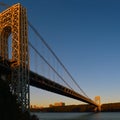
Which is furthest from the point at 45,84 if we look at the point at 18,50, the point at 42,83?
the point at 18,50

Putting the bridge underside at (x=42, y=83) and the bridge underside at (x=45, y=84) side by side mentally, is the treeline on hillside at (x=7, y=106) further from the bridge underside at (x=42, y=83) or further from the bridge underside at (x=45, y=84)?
the bridge underside at (x=45, y=84)

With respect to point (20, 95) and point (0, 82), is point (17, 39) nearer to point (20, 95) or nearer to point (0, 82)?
point (20, 95)

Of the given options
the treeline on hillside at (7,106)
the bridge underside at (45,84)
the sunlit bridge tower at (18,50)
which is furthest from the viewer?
the bridge underside at (45,84)

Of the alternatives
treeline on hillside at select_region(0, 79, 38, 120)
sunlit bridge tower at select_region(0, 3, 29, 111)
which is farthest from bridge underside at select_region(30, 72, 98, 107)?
treeline on hillside at select_region(0, 79, 38, 120)

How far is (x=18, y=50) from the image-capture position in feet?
130

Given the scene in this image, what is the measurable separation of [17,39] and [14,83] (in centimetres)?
585

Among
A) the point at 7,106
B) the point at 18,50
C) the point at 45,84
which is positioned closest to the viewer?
the point at 7,106

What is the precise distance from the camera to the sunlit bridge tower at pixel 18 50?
38.2 meters

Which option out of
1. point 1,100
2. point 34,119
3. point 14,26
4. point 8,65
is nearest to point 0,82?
point 1,100

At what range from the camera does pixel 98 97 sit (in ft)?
518

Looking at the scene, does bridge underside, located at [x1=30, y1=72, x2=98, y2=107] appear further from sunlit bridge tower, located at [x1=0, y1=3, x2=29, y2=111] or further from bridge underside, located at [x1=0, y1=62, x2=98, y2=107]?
sunlit bridge tower, located at [x1=0, y1=3, x2=29, y2=111]

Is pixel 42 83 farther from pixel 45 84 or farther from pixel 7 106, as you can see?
pixel 7 106

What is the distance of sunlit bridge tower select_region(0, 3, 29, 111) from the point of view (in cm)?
3819

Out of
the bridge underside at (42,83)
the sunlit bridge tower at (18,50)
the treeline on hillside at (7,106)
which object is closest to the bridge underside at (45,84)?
the bridge underside at (42,83)
